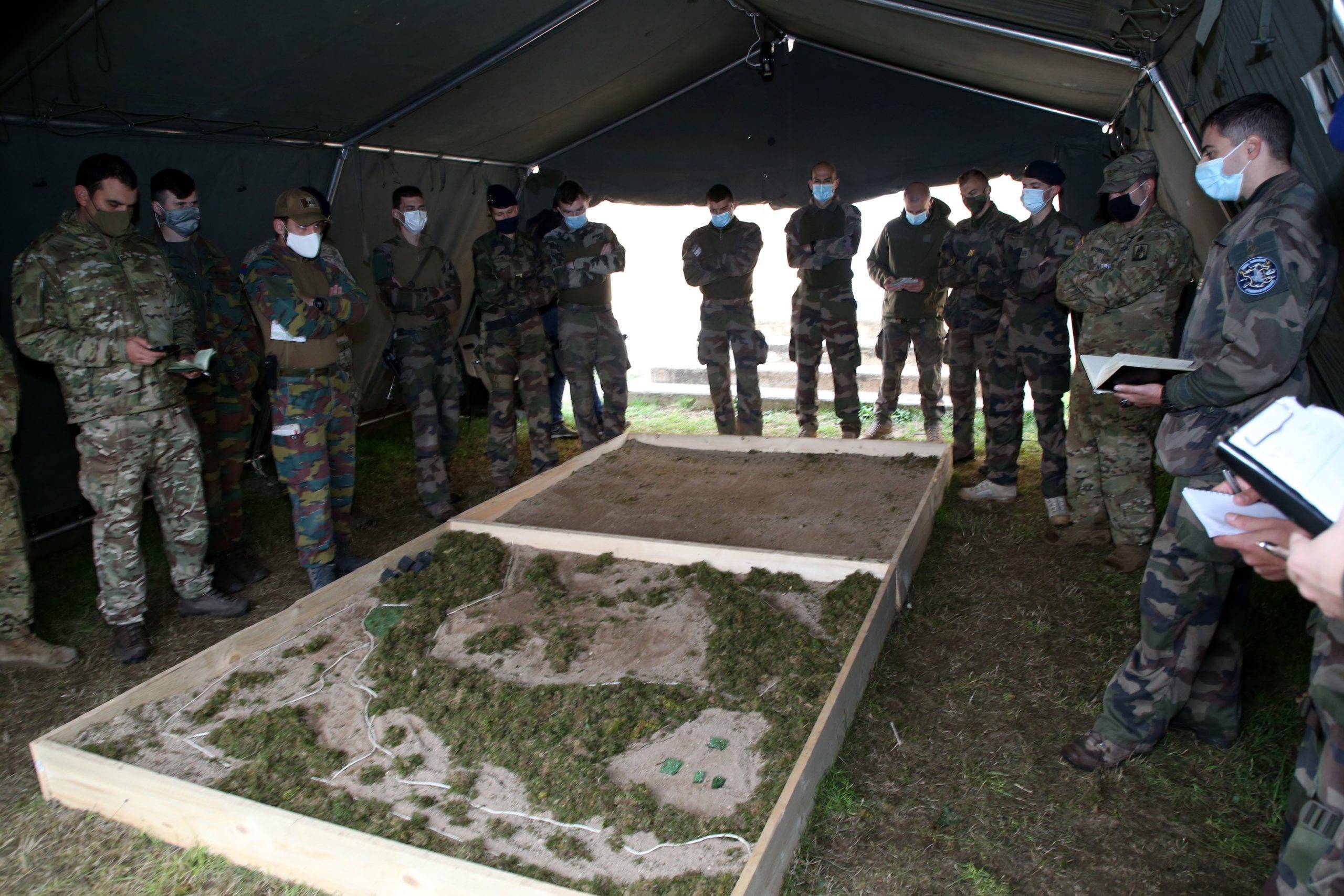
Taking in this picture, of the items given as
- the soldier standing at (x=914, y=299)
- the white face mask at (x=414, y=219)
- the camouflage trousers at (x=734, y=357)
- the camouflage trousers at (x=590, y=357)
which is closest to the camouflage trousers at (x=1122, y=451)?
the soldier standing at (x=914, y=299)

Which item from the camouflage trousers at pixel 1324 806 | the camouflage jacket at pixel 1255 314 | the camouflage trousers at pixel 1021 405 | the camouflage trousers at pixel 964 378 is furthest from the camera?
the camouflage trousers at pixel 964 378

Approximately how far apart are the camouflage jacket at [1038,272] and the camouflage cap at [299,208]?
340 cm

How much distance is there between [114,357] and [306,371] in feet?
2.31

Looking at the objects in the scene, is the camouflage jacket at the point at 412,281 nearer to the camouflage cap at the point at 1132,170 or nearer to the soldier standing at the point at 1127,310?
the soldier standing at the point at 1127,310

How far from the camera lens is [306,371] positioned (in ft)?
12.0

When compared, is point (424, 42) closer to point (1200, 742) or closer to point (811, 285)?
point (811, 285)

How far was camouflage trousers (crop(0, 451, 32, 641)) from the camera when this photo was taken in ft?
10.3

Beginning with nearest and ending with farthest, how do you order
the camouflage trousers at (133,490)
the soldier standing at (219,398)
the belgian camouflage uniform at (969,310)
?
1. the camouflage trousers at (133,490)
2. the soldier standing at (219,398)
3. the belgian camouflage uniform at (969,310)

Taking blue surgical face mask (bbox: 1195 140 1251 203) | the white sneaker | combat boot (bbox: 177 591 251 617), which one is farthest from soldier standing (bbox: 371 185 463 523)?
blue surgical face mask (bbox: 1195 140 1251 203)

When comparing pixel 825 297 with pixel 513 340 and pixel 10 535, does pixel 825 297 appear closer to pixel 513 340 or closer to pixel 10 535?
pixel 513 340

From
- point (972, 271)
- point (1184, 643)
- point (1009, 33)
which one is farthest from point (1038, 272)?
point (1184, 643)

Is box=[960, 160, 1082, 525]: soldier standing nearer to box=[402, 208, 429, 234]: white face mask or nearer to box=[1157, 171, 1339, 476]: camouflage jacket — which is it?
box=[1157, 171, 1339, 476]: camouflage jacket

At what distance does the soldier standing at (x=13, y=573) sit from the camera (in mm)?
3119

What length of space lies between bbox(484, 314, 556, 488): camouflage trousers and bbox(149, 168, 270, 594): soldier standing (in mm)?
1486
